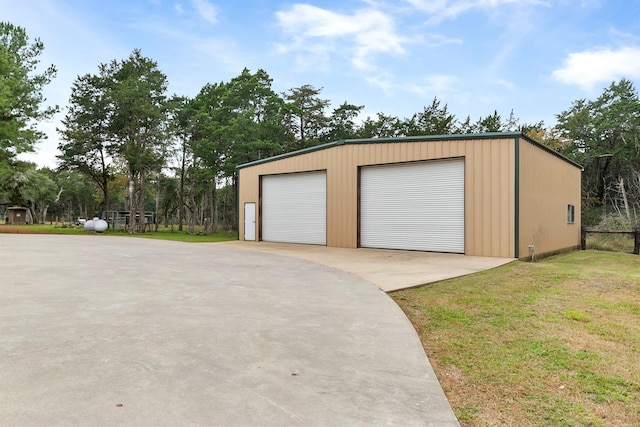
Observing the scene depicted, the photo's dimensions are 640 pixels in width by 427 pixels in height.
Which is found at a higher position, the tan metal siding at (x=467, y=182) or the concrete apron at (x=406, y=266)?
the tan metal siding at (x=467, y=182)

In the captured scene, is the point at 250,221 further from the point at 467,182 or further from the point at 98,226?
the point at 98,226

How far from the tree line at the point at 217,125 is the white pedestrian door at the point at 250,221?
907 cm

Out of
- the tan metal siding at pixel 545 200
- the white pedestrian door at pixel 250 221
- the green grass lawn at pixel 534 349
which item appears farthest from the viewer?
the white pedestrian door at pixel 250 221

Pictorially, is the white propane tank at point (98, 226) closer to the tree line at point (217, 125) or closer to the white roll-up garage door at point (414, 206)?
the tree line at point (217, 125)

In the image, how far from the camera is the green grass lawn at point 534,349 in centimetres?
237

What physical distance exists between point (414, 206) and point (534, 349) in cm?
1024

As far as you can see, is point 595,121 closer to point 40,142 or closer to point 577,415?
point 577,415

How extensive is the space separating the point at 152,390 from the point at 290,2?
13.5 metres

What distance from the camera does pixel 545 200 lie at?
13500 mm

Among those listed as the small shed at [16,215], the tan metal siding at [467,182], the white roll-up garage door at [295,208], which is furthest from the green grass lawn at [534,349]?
the small shed at [16,215]

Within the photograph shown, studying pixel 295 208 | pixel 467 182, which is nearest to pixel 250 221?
pixel 295 208

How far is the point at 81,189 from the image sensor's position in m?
55.4

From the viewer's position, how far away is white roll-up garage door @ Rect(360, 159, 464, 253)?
12484 millimetres

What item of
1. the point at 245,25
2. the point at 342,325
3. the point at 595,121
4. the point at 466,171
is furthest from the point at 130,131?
the point at 595,121
